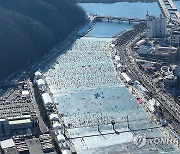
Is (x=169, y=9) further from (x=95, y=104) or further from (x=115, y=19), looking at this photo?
(x=95, y=104)

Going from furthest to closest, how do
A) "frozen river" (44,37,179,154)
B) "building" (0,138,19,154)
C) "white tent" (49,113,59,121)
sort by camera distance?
1. "white tent" (49,113,59,121)
2. "frozen river" (44,37,179,154)
3. "building" (0,138,19,154)

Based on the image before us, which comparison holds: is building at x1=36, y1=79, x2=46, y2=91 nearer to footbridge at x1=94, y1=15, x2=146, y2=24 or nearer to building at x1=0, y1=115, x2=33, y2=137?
building at x1=0, y1=115, x2=33, y2=137

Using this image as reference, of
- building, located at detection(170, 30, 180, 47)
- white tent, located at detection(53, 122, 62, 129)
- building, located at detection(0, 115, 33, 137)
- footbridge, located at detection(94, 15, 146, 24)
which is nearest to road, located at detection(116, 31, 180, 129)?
building, located at detection(170, 30, 180, 47)

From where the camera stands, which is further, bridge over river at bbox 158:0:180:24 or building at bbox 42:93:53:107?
bridge over river at bbox 158:0:180:24

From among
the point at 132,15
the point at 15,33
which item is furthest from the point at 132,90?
the point at 132,15

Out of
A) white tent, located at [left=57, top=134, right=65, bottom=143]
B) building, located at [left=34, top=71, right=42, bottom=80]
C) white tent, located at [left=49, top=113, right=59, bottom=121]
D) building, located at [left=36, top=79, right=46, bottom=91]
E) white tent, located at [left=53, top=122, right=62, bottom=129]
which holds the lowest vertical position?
white tent, located at [left=57, top=134, right=65, bottom=143]

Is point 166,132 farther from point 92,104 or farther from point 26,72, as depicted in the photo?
point 26,72

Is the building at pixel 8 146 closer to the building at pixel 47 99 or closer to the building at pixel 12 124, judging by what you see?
the building at pixel 12 124
